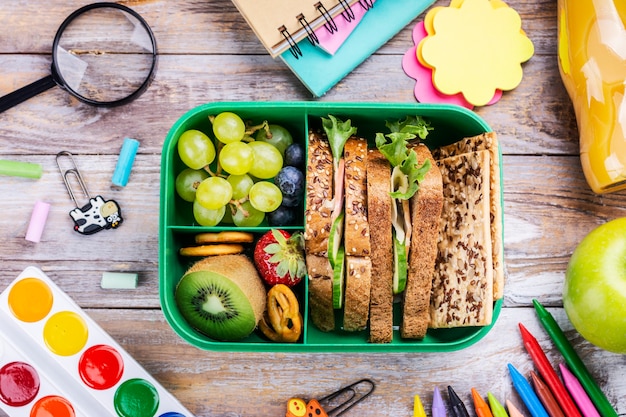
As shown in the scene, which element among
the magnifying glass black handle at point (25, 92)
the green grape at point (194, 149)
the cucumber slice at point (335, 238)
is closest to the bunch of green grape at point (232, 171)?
the green grape at point (194, 149)

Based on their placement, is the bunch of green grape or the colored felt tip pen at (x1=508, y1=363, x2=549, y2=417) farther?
the colored felt tip pen at (x1=508, y1=363, x2=549, y2=417)

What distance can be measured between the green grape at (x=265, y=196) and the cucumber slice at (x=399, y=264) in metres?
0.23

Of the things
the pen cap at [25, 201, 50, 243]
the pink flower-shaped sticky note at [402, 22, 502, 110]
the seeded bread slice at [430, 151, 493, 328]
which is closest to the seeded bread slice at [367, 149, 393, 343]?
the seeded bread slice at [430, 151, 493, 328]

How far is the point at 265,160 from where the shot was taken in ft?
3.51

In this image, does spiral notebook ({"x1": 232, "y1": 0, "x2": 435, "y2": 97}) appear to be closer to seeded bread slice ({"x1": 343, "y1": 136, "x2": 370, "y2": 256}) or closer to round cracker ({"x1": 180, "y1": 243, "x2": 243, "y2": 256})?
seeded bread slice ({"x1": 343, "y1": 136, "x2": 370, "y2": 256})

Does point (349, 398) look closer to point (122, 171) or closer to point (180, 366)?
point (180, 366)

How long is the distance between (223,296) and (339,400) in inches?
14.8

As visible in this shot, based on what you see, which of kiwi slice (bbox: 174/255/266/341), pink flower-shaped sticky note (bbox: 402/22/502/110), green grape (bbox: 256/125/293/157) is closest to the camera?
kiwi slice (bbox: 174/255/266/341)

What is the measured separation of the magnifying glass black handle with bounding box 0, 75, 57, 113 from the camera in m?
1.21

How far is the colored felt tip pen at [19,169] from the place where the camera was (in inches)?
46.9

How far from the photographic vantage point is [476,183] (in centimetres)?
106

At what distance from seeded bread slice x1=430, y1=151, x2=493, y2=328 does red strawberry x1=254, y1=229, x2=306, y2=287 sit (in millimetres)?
270

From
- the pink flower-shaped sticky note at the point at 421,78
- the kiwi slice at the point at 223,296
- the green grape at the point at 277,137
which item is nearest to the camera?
the kiwi slice at the point at 223,296

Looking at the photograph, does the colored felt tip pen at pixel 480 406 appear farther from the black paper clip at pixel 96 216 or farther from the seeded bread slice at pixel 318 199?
the black paper clip at pixel 96 216
